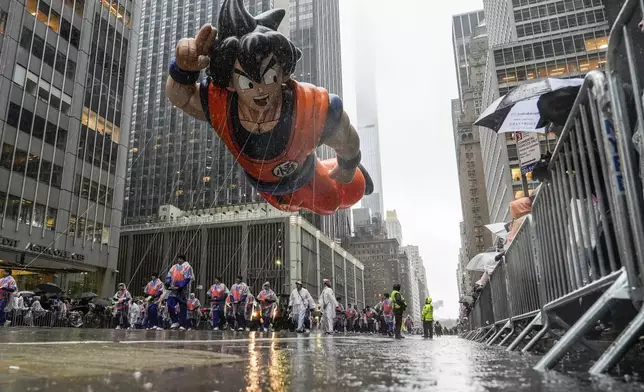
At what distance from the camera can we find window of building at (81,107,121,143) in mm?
29719

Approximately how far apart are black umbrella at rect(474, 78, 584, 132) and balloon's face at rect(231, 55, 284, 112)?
10.6 feet

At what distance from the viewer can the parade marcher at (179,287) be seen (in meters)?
11.8

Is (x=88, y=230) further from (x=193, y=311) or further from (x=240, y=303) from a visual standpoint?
(x=240, y=303)

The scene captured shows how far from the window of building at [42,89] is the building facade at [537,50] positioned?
44.9 m

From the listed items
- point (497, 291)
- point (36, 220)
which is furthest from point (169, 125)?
point (497, 291)

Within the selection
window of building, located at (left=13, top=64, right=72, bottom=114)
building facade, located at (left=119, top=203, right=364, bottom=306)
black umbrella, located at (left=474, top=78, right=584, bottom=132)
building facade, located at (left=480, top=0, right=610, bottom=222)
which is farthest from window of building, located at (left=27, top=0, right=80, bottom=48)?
building facade, located at (left=480, top=0, right=610, bottom=222)

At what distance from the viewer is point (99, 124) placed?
30.9 metres

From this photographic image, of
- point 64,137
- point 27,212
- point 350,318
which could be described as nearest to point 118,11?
point 64,137

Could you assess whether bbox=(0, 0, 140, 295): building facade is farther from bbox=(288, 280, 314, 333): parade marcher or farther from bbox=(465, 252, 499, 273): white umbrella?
bbox=(465, 252, 499, 273): white umbrella

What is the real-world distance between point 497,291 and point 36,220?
82.0ft

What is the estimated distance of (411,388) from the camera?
1464mm

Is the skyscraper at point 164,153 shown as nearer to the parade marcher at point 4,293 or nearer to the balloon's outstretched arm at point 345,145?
the parade marcher at point 4,293

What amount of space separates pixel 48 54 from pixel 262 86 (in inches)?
999

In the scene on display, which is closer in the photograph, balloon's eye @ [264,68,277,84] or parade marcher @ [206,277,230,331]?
balloon's eye @ [264,68,277,84]
